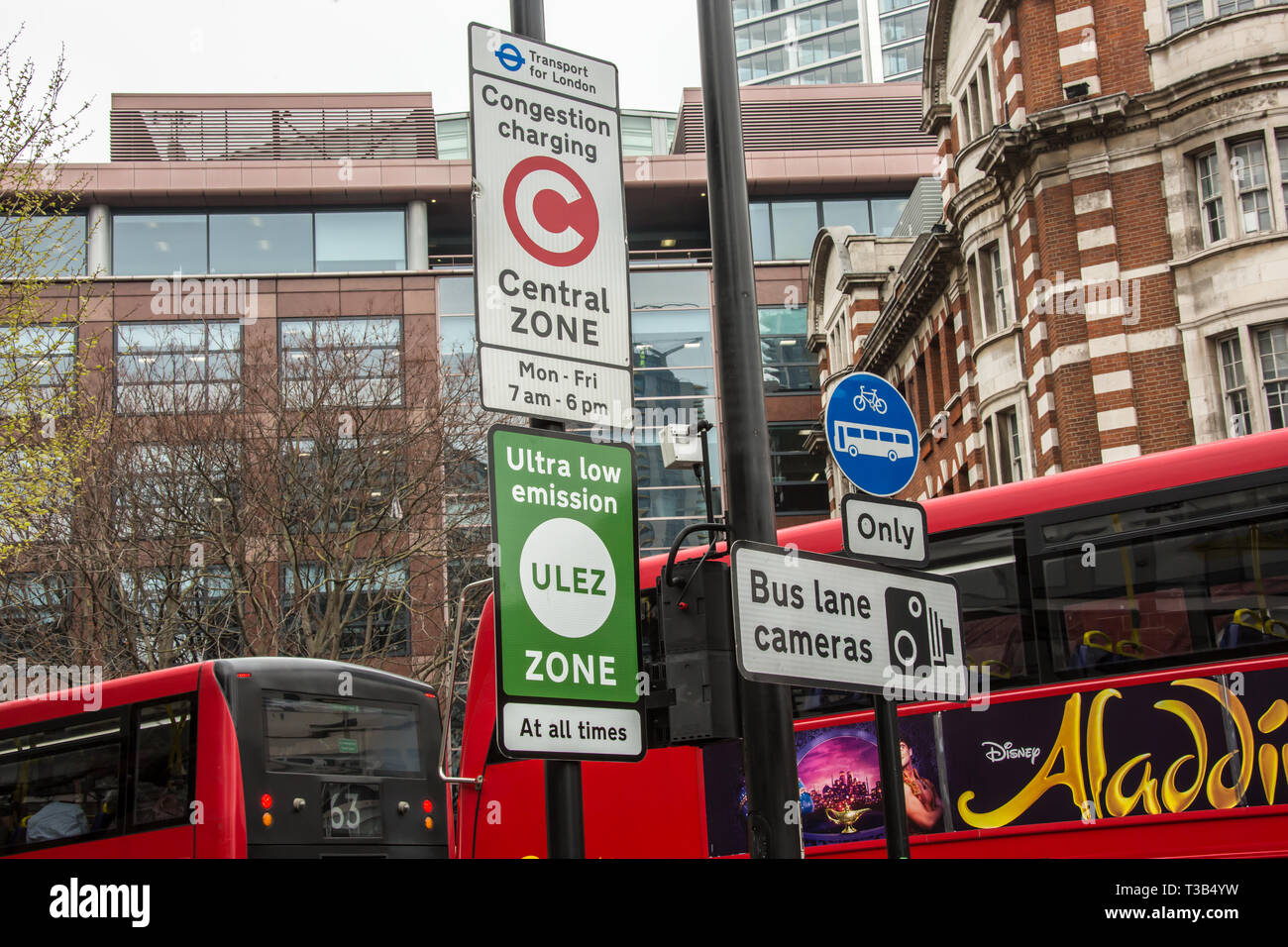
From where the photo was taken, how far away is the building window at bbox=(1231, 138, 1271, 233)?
81.6ft

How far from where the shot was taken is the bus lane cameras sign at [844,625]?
16.8ft

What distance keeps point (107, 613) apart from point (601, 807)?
58.1 ft

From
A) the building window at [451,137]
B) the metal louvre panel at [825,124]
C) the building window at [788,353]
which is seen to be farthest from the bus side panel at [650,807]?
the building window at [451,137]

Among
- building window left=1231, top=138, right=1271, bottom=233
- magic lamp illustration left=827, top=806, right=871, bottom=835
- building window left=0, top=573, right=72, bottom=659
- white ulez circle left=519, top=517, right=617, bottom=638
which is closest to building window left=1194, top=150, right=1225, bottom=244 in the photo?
building window left=1231, top=138, right=1271, bottom=233

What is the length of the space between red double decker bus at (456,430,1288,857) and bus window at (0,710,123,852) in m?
6.70

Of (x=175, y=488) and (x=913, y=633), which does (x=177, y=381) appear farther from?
(x=913, y=633)

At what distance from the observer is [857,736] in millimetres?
10805

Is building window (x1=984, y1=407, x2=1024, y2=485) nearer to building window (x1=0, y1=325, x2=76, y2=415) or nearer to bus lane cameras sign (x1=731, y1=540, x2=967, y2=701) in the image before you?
building window (x1=0, y1=325, x2=76, y2=415)

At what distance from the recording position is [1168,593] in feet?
31.7

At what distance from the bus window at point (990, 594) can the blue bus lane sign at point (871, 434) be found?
4.03 meters

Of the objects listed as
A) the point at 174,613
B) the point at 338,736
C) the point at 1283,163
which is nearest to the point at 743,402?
the point at 338,736

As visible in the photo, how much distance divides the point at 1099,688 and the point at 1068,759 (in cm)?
53
